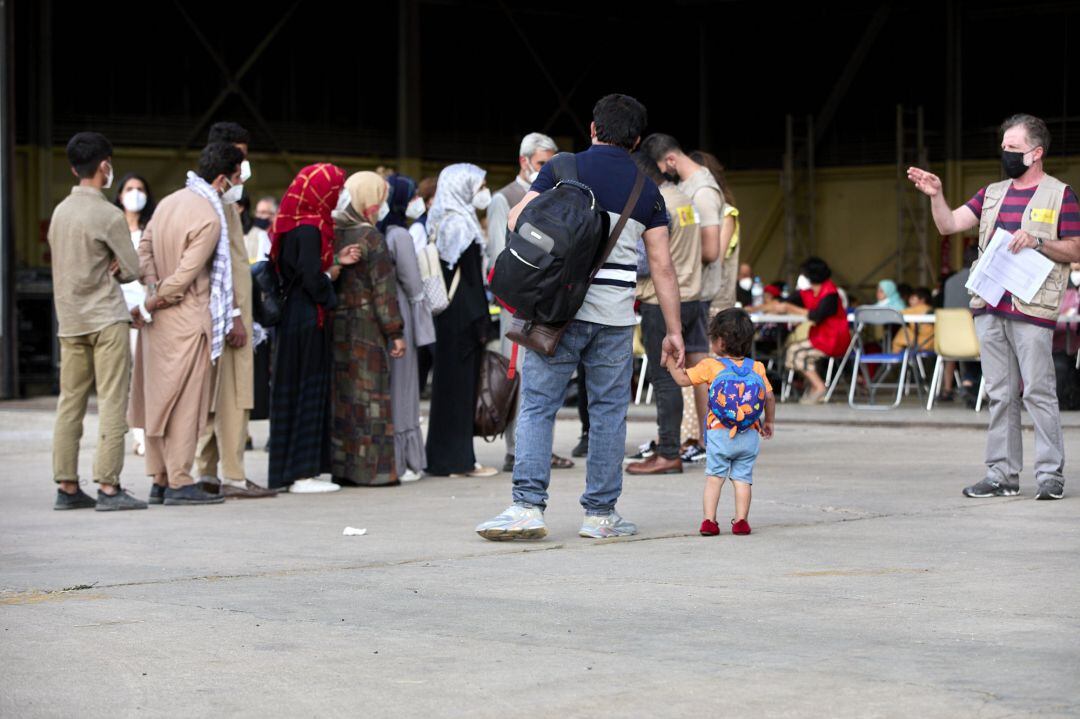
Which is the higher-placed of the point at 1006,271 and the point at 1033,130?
the point at 1033,130

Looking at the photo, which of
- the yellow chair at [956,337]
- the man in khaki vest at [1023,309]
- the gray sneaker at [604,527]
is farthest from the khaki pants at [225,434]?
the yellow chair at [956,337]

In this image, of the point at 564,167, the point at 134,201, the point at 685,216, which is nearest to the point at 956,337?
the point at 685,216

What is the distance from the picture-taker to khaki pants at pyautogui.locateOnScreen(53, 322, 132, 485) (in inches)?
328

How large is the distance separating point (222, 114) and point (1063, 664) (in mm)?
25096

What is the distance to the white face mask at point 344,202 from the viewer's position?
30.8ft

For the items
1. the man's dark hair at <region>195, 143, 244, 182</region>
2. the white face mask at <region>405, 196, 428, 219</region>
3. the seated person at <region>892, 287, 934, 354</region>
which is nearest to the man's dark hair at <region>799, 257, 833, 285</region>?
the seated person at <region>892, 287, 934, 354</region>

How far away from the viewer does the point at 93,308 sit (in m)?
8.30

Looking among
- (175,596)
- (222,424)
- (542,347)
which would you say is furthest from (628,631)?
(222,424)

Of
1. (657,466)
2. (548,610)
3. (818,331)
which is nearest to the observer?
(548,610)

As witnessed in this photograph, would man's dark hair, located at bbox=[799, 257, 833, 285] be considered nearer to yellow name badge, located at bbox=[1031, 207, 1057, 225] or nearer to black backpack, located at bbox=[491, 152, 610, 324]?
yellow name badge, located at bbox=[1031, 207, 1057, 225]

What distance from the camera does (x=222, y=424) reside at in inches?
357

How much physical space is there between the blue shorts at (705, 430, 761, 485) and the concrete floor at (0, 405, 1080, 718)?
0.26 m

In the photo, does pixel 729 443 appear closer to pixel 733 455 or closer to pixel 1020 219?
pixel 733 455

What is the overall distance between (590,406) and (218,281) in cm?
249
